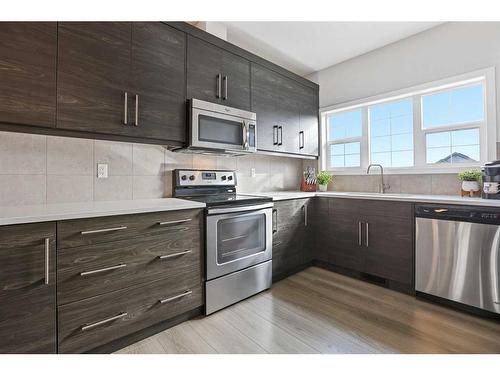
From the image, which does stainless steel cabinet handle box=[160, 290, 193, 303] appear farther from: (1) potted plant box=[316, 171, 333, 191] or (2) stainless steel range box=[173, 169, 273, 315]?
(1) potted plant box=[316, 171, 333, 191]

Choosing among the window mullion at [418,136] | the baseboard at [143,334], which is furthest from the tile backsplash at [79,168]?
the window mullion at [418,136]

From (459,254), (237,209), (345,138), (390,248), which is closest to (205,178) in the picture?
(237,209)

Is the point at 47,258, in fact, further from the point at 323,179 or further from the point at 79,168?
the point at 323,179

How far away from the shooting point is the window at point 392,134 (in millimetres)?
2941

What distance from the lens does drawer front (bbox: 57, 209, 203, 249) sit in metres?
1.36

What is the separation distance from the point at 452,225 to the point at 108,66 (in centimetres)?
282

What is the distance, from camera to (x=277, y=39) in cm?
284

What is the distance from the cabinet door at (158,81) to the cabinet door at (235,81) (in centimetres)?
42

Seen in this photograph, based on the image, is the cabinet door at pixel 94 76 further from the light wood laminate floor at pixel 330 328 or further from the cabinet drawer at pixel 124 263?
the light wood laminate floor at pixel 330 328

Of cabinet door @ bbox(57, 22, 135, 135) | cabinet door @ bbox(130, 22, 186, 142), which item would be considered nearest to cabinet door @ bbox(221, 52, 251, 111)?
cabinet door @ bbox(130, 22, 186, 142)

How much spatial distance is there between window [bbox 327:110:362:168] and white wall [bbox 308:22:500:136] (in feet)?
0.78

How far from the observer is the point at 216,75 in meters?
2.32
